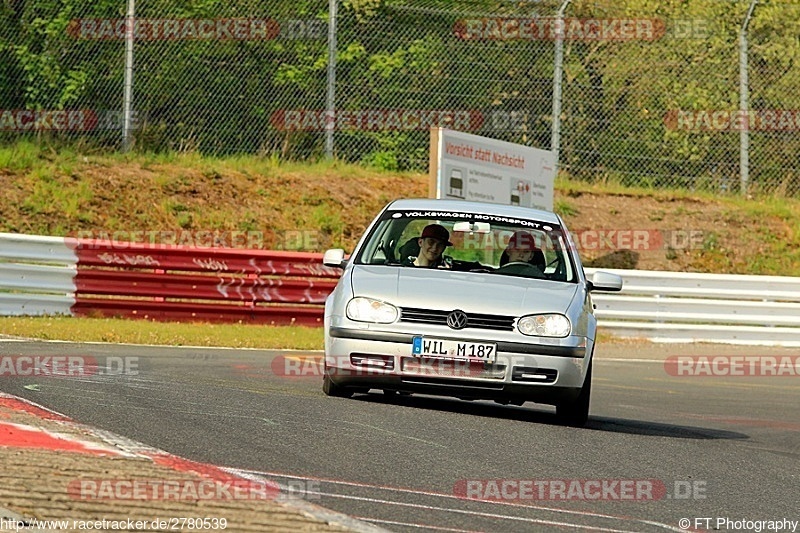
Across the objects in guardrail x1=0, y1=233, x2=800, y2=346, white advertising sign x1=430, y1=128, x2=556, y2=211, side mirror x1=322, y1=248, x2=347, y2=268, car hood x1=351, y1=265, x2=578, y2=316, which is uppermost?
white advertising sign x1=430, y1=128, x2=556, y2=211

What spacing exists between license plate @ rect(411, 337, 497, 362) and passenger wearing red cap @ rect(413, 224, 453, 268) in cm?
129

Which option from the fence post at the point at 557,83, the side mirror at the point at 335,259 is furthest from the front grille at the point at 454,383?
the fence post at the point at 557,83

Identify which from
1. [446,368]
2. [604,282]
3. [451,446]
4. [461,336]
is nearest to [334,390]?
[446,368]

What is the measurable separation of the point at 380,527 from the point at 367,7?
17.0m

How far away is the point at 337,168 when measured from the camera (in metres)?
24.1

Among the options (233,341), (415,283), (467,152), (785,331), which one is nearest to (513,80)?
(467,152)

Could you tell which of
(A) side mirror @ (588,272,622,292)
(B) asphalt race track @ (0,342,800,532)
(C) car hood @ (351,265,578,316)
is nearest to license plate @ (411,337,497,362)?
(C) car hood @ (351,265,578,316)

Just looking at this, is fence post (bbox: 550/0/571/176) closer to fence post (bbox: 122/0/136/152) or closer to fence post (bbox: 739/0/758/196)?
fence post (bbox: 739/0/758/196)

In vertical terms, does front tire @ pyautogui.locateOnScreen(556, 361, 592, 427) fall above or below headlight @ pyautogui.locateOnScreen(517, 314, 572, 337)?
below

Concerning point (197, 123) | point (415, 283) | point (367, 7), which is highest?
point (367, 7)

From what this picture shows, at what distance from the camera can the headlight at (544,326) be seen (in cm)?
942

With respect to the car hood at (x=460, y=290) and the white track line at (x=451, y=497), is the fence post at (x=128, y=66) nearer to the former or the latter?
the car hood at (x=460, y=290)

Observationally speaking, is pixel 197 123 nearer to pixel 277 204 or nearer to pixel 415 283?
pixel 277 204

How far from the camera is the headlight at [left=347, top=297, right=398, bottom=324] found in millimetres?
9406
